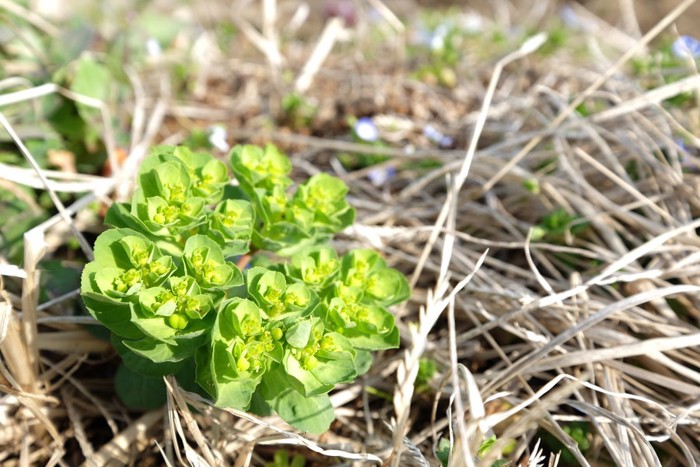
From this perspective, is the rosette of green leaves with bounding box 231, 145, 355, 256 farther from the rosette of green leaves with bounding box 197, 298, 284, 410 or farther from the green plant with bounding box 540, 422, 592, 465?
the green plant with bounding box 540, 422, 592, 465

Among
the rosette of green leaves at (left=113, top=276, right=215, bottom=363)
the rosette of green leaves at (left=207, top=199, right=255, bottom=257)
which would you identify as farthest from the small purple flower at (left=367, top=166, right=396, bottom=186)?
the rosette of green leaves at (left=113, top=276, right=215, bottom=363)

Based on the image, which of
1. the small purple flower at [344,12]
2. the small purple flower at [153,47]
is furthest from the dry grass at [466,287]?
the small purple flower at [344,12]

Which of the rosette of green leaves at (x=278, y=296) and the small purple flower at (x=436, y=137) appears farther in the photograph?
the small purple flower at (x=436, y=137)

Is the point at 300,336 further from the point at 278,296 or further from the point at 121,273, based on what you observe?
the point at 121,273

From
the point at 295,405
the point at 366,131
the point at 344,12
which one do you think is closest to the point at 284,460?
the point at 295,405

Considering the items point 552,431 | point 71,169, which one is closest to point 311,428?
point 552,431

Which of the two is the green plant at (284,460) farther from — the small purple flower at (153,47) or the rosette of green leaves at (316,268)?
the small purple flower at (153,47)
